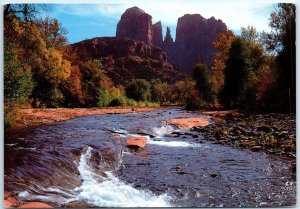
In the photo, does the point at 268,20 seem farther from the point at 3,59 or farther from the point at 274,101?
the point at 3,59

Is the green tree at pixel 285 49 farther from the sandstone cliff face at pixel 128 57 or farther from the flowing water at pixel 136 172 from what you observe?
the sandstone cliff face at pixel 128 57

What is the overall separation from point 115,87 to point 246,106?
152 cm

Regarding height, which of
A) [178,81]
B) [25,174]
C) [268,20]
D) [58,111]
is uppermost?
[268,20]

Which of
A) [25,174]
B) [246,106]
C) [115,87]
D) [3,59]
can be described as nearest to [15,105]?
[3,59]

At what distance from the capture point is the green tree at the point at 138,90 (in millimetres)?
4391

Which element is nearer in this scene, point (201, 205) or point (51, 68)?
point (201, 205)

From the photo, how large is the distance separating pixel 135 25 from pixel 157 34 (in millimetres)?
382

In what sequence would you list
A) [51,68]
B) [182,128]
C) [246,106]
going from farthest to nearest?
[182,128]
[246,106]
[51,68]

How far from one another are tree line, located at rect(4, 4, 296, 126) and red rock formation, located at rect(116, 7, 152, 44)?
0.42 m

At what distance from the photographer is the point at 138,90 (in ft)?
14.7

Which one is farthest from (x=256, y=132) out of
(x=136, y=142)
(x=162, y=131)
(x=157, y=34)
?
(x=157, y=34)

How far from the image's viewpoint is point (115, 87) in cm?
455

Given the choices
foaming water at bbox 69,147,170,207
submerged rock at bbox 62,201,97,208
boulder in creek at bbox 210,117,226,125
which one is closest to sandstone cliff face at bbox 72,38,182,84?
boulder in creek at bbox 210,117,226,125

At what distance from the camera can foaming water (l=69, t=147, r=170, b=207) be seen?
12.2 feet
